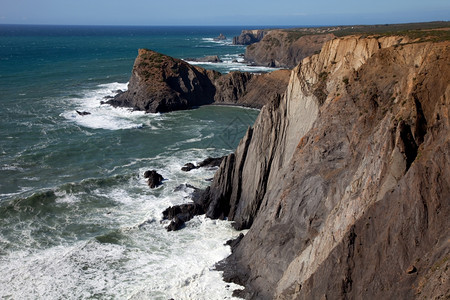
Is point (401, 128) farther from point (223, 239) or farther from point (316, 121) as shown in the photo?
point (223, 239)

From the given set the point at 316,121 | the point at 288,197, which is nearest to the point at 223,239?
the point at 288,197

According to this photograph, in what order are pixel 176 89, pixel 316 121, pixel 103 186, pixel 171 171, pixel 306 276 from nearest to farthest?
pixel 306 276
pixel 316 121
pixel 103 186
pixel 171 171
pixel 176 89

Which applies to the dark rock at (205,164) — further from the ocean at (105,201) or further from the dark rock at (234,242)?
the dark rock at (234,242)

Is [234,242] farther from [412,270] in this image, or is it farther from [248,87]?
[248,87]

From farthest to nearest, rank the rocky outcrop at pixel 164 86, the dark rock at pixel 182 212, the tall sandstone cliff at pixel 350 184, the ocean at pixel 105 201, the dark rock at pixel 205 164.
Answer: the rocky outcrop at pixel 164 86 < the dark rock at pixel 205 164 < the dark rock at pixel 182 212 < the ocean at pixel 105 201 < the tall sandstone cliff at pixel 350 184

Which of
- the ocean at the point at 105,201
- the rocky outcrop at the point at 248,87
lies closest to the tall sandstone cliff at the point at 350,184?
the ocean at the point at 105,201

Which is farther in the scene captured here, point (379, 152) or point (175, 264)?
point (175, 264)

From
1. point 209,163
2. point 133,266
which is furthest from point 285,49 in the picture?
point 133,266

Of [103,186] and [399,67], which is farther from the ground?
[399,67]
